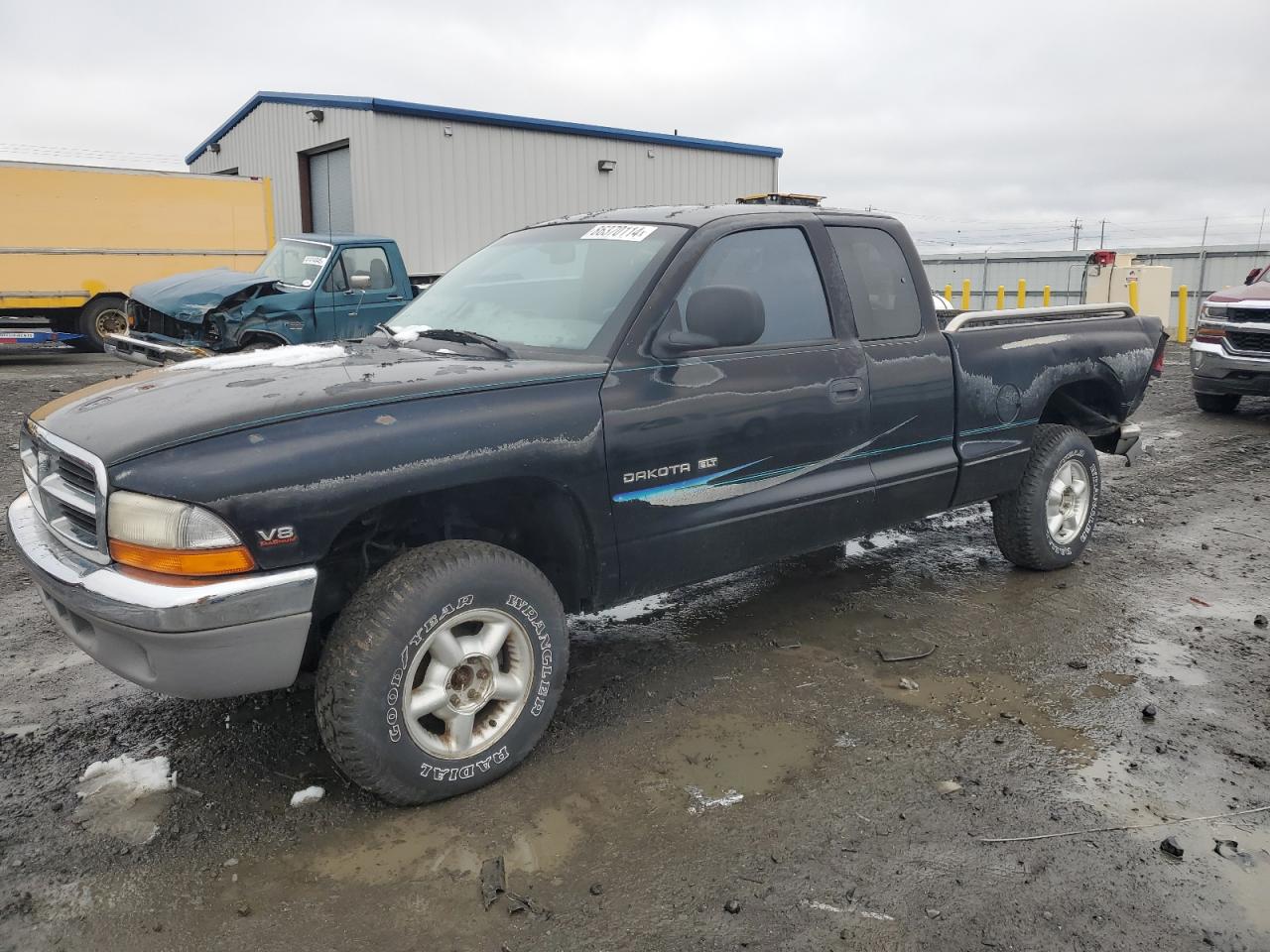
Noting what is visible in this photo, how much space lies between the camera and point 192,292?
10414 mm

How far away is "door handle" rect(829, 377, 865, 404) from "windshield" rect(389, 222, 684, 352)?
88 centimetres

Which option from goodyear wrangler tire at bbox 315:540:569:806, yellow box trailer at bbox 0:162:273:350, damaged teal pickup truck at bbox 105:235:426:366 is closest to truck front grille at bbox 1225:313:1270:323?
damaged teal pickup truck at bbox 105:235:426:366

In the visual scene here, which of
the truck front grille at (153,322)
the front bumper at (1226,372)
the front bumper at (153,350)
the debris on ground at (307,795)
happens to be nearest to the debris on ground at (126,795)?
the debris on ground at (307,795)

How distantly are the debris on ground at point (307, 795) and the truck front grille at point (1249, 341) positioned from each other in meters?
10.2

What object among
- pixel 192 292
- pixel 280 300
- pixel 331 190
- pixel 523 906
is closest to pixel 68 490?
pixel 523 906

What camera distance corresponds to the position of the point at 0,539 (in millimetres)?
5785

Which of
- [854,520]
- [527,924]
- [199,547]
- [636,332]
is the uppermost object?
[636,332]

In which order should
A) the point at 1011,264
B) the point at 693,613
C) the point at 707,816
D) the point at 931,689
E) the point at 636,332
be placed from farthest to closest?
the point at 1011,264 → the point at 693,613 → the point at 931,689 → the point at 636,332 → the point at 707,816

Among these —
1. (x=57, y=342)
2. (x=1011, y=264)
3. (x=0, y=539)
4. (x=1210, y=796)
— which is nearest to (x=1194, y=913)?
(x=1210, y=796)

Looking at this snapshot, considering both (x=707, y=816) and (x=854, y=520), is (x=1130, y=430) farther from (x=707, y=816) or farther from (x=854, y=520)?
(x=707, y=816)

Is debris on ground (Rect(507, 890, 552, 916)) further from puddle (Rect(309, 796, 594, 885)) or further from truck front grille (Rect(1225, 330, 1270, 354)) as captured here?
truck front grille (Rect(1225, 330, 1270, 354))

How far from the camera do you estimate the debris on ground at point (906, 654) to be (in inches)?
163

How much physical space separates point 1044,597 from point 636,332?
2786 mm

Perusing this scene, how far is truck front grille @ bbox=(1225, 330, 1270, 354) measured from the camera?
32.1ft
